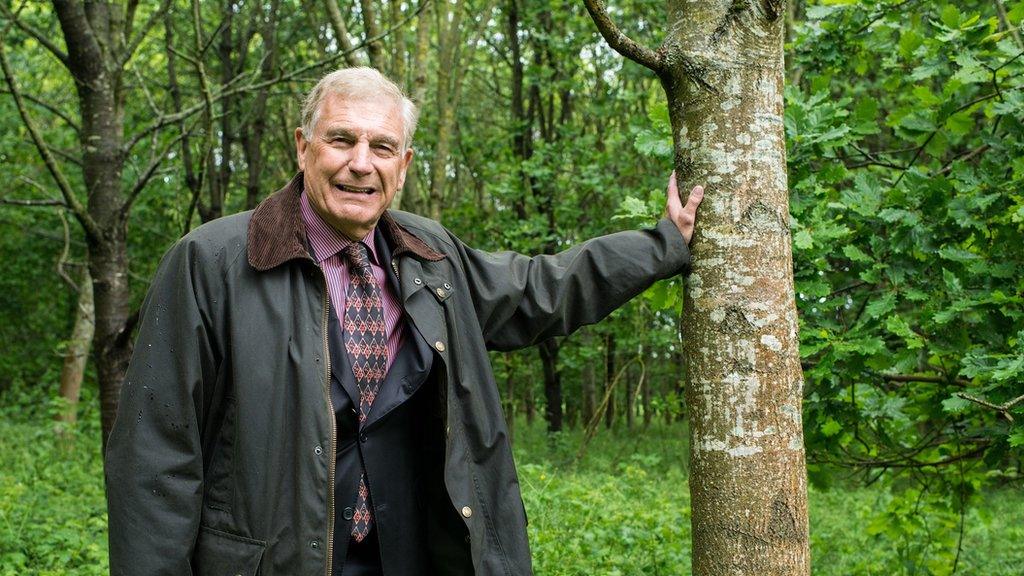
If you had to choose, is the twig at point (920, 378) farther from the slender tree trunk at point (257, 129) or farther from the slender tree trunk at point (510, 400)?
the slender tree trunk at point (257, 129)

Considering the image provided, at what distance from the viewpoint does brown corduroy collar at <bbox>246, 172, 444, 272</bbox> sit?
97.6 inches

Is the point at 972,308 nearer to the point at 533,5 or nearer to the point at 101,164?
the point at 101,164

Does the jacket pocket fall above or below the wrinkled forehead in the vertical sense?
below

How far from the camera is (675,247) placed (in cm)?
276

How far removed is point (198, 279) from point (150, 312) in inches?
6.1

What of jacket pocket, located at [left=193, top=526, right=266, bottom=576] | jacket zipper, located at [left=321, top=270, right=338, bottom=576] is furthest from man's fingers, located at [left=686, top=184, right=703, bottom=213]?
jacket pocket, located at [left=193, top=526, right=266, bottom=576]

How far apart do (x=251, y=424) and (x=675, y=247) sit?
4.37 ft

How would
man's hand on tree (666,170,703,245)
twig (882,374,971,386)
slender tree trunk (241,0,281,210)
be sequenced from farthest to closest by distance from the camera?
slender tree trunk (241,0,281,210), twig (882,374,971,386), man's hand on tree (666,170,703,245)

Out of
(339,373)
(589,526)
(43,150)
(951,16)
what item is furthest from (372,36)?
(339,373)

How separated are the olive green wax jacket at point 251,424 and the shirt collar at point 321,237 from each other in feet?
0.25

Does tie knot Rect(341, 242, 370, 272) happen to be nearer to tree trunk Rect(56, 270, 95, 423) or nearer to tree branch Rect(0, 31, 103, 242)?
tree branch Rect(0, 31, 103, 242)

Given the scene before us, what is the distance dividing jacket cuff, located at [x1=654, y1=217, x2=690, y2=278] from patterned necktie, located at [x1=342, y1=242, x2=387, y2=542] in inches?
34.8

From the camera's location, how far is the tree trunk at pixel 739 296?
99.6 inches

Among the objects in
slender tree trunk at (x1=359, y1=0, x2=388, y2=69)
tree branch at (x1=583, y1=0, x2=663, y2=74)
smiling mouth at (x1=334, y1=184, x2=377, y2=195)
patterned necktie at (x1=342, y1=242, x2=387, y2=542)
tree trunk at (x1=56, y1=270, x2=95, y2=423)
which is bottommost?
tree trunk at (x1=56, y1=270, x2=95, y2=423)
